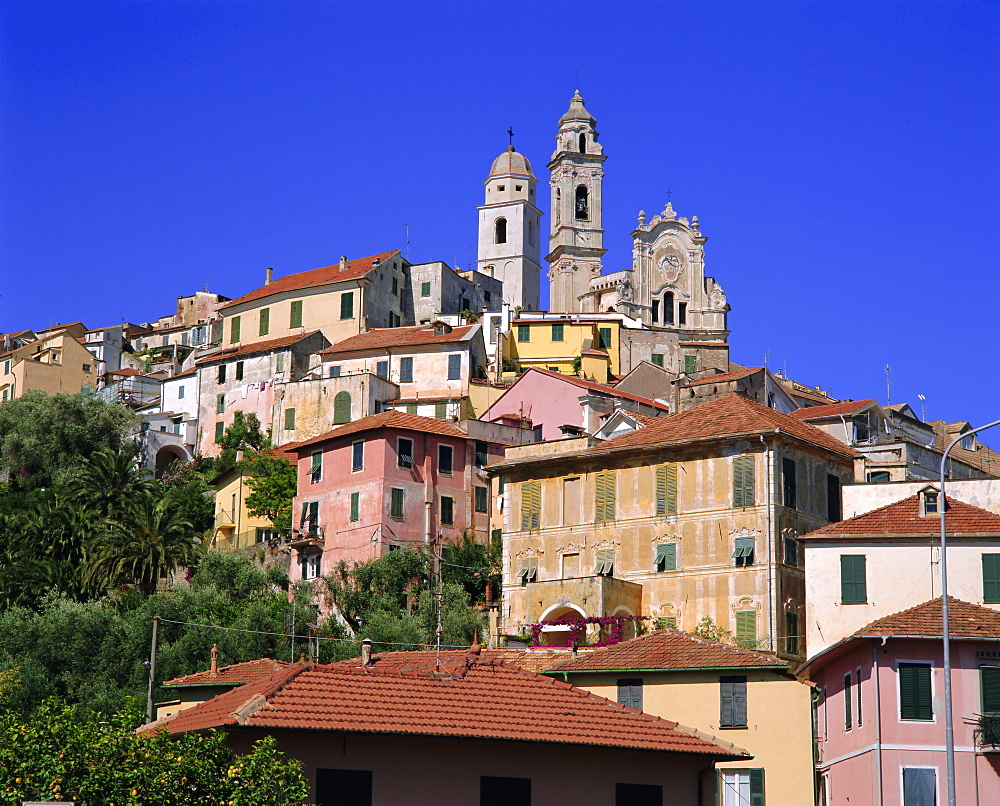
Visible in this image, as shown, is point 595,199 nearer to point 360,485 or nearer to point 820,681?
point 360,485

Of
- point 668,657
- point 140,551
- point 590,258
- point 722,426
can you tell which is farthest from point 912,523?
point 590,258

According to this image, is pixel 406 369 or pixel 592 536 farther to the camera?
pixel 406 369

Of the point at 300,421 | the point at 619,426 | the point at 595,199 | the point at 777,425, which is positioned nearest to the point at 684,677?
the point at 777,425

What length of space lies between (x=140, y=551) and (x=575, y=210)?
6636cm

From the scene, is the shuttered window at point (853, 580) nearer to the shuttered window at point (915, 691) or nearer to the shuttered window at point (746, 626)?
the shuttered window at point (746, 626)

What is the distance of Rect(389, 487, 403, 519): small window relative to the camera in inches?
2532

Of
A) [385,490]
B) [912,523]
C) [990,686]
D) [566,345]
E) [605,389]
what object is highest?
[566,345]

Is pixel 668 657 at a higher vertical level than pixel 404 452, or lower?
lower

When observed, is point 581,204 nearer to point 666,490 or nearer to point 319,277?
point 319,277

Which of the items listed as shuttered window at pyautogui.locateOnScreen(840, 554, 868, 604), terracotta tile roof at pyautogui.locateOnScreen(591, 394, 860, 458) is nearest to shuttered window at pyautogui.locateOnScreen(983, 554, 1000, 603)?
shuttered window at pyautogui.locateOnScreen(840, 554, 868, 604)

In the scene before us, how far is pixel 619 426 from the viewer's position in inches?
2579

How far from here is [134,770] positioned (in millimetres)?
26547

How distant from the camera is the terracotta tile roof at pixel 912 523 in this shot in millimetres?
44531

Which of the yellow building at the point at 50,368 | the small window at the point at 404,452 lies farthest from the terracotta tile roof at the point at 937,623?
the yellow building at the point at 50,368
